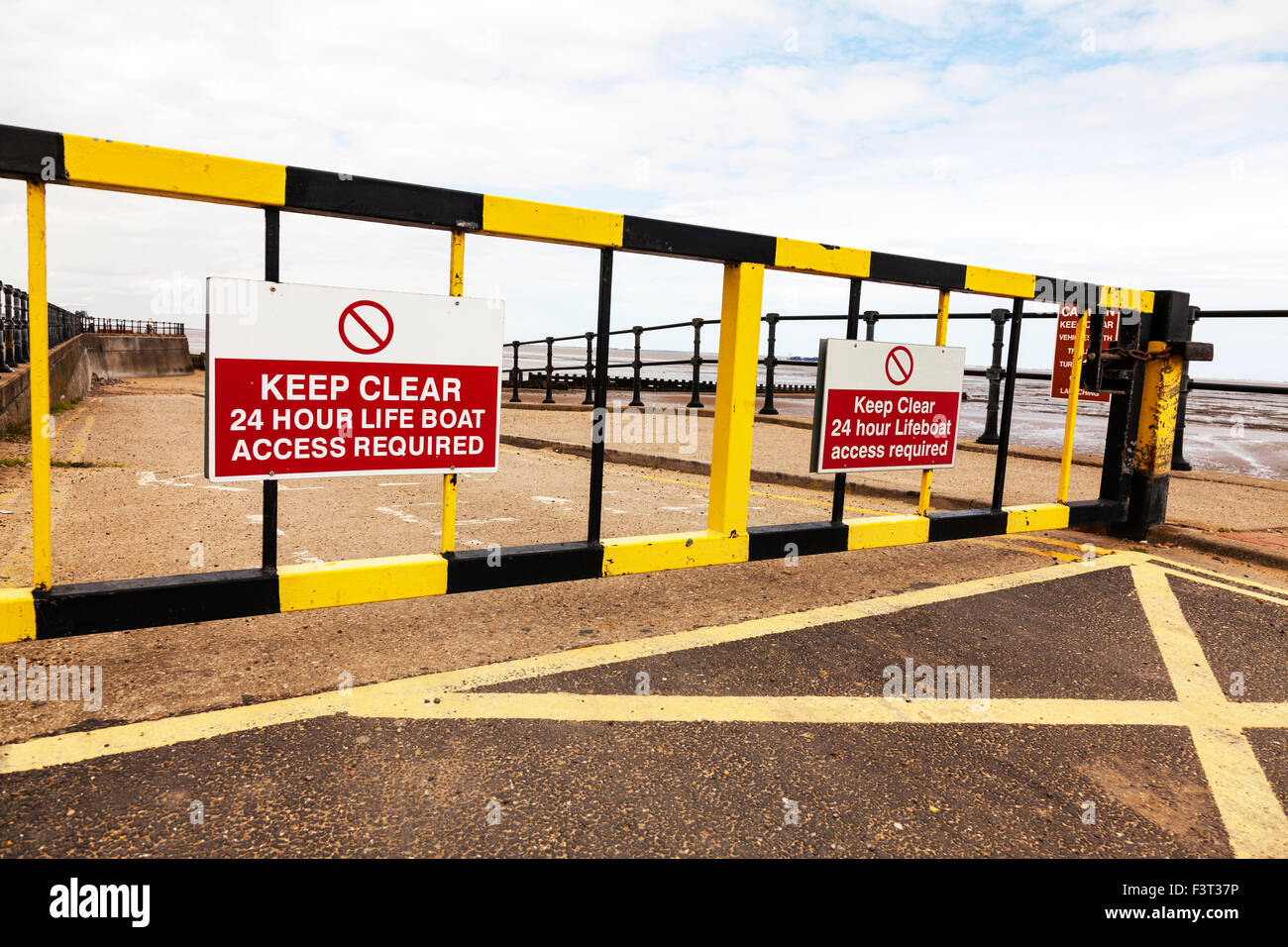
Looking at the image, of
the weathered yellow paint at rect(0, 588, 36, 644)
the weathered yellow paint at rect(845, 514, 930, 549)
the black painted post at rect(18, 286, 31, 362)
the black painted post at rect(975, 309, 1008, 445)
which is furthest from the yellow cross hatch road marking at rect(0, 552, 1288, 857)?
the black painted post at rect(18, 286, 31, 362)

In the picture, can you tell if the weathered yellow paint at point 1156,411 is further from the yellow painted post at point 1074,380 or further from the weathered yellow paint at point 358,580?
the weathered yellow paint at point 358,580

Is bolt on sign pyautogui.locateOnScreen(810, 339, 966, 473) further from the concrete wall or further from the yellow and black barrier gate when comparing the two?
the concrete wall

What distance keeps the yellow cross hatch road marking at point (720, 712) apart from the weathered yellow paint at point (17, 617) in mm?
343

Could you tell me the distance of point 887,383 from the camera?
3.85 m

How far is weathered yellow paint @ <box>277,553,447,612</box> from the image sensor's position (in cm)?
265

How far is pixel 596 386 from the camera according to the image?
132 inches

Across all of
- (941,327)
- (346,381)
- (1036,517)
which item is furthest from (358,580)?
(1036,517)

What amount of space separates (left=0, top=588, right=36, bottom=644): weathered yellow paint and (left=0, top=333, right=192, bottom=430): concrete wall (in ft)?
22.2

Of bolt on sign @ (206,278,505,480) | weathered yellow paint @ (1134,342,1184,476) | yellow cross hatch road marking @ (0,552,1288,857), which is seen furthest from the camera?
weathered yellow paint @ (1134,342,1184,476)

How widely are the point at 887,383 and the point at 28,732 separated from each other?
3.44m

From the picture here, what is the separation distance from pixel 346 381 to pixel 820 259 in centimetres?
207

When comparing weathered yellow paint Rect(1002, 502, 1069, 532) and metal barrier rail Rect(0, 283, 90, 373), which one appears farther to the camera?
metal barrier rail Rect(0, 283, 90, 373)

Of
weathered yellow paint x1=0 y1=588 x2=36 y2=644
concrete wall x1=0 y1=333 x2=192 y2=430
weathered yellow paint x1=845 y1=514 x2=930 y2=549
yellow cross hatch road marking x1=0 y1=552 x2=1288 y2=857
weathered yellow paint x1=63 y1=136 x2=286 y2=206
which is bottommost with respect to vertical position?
yellow cross hatch road marking x1=0 y1=552 x2=1288 y2=857

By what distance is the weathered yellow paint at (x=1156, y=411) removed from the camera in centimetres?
491
